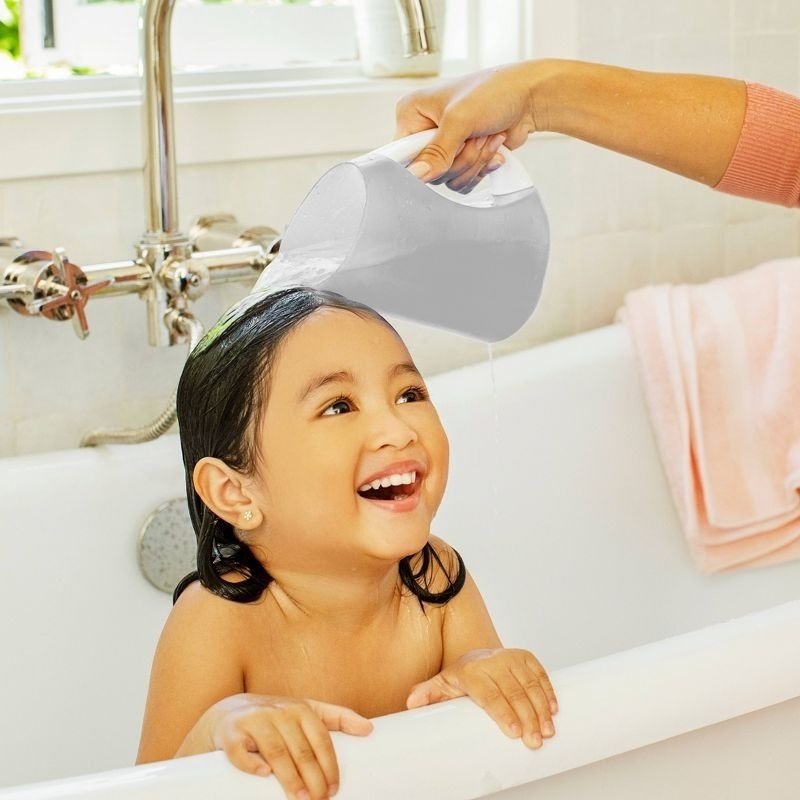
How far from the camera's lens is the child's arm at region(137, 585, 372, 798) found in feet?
2.81

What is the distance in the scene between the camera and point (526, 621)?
1.77 m

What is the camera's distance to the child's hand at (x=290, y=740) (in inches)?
33.2

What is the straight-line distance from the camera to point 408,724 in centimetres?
90

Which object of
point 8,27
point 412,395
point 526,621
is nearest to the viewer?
point 412,395

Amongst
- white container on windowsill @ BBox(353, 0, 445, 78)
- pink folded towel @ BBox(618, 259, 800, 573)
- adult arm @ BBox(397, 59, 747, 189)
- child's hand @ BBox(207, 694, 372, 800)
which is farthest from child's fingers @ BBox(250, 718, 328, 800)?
white container on windowsill @ BBox(353, 0, 445, 78)

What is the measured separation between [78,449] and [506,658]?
0.75 m

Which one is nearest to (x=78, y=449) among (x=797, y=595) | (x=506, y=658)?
(x=506, y=658)

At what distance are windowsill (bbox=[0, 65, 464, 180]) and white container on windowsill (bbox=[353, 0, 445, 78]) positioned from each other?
Result: 0.02 meters

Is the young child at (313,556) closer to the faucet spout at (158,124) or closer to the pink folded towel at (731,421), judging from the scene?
the faucet spout at (158,124)

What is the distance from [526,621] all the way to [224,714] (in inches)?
34.3

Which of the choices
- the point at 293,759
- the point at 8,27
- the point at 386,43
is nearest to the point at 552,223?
the point at 386,43

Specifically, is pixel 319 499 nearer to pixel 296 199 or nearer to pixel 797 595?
pixel 296 199

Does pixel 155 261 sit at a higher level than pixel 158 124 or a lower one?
lower

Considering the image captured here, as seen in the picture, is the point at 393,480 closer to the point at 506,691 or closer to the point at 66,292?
the point at 506,691
